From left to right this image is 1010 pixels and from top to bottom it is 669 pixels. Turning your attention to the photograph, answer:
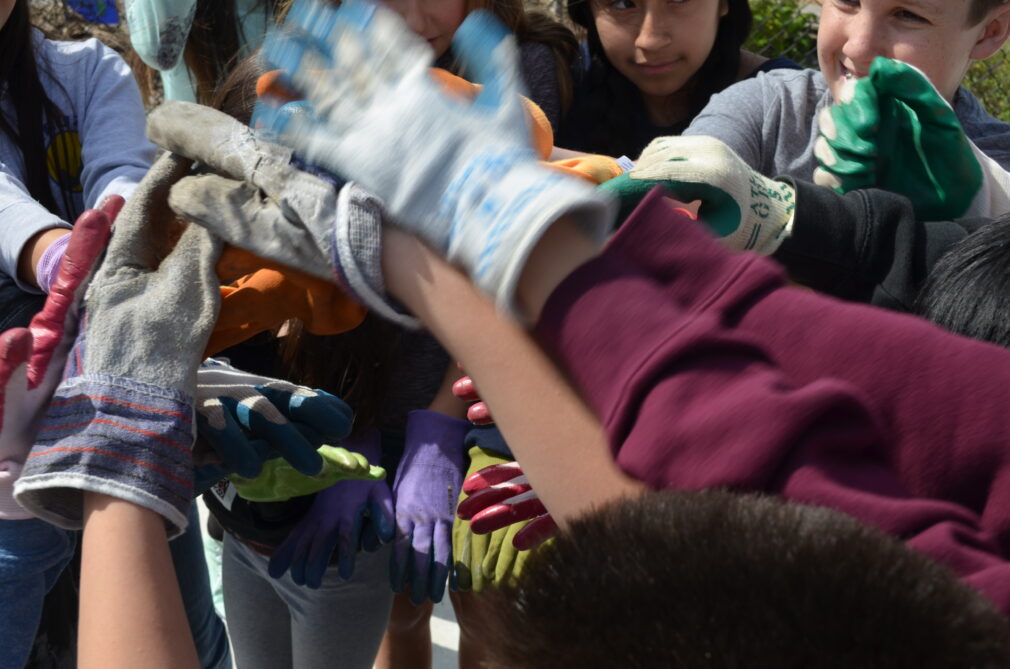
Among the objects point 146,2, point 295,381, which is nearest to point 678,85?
point 295,381

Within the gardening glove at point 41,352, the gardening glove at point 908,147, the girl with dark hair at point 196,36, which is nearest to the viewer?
the gardening glove at point 41,352

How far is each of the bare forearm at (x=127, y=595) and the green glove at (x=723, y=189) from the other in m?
0.57

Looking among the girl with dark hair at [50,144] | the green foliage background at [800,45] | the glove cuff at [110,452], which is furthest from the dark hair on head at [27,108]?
the green foliage background at [800,45]

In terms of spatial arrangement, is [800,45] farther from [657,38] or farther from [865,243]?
[865,243]

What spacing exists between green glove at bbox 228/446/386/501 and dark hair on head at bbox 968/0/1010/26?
109 centimetres

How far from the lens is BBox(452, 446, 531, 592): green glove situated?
1424 mm

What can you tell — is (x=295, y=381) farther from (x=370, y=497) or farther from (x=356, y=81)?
(x=356, y=81)

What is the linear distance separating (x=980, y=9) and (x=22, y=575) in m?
1.53

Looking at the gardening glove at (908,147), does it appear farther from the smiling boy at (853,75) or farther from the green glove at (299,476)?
the green glove at (299,476)

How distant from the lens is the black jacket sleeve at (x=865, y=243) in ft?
3.50

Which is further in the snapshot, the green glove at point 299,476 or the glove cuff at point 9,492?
the green glove at point 299,476

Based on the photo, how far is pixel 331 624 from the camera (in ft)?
5.40

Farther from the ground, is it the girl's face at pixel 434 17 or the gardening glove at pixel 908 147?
the gardening glove at pixel 908 147

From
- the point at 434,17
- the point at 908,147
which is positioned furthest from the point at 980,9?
the point at 434,17
